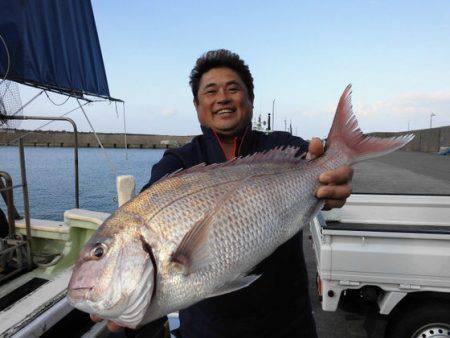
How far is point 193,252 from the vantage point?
65.3 inches

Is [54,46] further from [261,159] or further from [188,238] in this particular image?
[188,238]

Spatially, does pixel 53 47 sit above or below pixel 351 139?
above

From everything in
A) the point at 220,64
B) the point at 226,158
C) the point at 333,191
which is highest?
the point at 220,64

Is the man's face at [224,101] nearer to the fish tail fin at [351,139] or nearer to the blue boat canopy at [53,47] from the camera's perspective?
the fish tail fin at [351,139]

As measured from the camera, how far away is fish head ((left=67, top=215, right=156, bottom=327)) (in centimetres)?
156

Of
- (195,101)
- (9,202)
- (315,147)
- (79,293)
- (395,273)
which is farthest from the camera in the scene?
(9,202)

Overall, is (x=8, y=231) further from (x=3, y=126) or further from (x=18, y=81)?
(x=18, y=81)

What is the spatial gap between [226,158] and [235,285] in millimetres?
1001

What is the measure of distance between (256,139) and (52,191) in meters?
24.2

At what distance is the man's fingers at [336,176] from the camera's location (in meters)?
2.10

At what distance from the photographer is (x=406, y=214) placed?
15.7 feet

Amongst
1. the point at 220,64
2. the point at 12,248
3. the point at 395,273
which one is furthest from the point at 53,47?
the point at 395,273

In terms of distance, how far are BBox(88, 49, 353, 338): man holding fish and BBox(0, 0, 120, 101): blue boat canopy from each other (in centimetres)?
518

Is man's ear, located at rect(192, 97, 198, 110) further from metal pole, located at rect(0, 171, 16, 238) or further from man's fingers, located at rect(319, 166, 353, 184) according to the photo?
metal pole, located at rect(0, 171, 16, 238)
